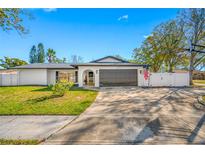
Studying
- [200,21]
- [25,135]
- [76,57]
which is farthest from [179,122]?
[76,57]

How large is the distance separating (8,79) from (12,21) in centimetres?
1202

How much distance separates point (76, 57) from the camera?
204 ft

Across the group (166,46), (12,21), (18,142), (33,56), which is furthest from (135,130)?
(33,56)

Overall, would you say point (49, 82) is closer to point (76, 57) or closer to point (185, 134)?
point (185, 134)

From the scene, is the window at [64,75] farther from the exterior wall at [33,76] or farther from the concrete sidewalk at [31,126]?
the concrete sidewalk at [31,126]

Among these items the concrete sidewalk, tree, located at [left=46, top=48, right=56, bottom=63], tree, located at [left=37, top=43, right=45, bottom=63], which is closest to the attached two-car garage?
the concrete sidewalk

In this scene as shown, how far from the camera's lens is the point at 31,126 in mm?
4414

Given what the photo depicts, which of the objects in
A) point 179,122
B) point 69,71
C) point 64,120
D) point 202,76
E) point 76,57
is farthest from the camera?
point 76,57

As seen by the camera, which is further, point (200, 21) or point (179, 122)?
point (200, 21)

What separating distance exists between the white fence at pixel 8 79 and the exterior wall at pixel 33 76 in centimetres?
63

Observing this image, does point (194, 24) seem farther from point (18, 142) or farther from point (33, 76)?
point (33, 76)

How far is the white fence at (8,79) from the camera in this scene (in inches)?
663

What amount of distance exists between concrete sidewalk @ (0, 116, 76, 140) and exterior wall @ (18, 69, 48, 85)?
13.1m
